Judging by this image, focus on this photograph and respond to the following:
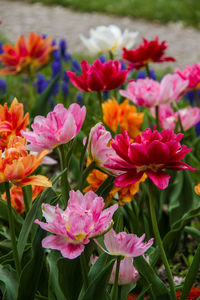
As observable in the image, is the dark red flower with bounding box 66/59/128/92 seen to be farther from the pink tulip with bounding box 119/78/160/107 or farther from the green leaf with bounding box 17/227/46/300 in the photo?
the green leaf with bounding box 17/227/46/300

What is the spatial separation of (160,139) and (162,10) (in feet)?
20.8

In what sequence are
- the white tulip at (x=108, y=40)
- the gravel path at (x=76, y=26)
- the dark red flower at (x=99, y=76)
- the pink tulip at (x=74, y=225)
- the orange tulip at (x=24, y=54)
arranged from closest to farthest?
the pink tulip at (x=74, y=225) < the dark red flower at (x=99, y=76) < the white tulip at (x=108, y=40) < the orange tulip at (x=24, y=54) < the gravel path at (x=76, y=26)

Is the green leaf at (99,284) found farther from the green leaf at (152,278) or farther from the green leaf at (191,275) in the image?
the green leaf at (191,275)

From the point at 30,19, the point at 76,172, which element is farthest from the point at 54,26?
the point at 76,172

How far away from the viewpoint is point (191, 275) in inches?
39.5

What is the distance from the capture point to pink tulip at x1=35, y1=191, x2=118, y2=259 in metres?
0.82

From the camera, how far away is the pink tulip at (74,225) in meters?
0.82

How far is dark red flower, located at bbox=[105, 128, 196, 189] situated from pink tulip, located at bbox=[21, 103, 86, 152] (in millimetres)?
102

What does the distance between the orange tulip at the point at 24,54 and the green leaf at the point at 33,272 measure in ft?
4.40

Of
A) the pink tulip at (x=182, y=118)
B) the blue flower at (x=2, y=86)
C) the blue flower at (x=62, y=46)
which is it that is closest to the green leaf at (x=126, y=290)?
the pink tulip at (x=182, y=118)

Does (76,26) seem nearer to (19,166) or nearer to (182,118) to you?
(182,118)

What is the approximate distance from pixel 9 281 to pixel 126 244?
1.00 feet

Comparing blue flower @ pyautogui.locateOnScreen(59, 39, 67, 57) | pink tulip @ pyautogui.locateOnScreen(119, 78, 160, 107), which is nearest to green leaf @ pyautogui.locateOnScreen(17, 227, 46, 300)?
pink tulip @ pyautogui.locateOnScreen(119, 78, 160, 107)

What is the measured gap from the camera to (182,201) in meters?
1.58
